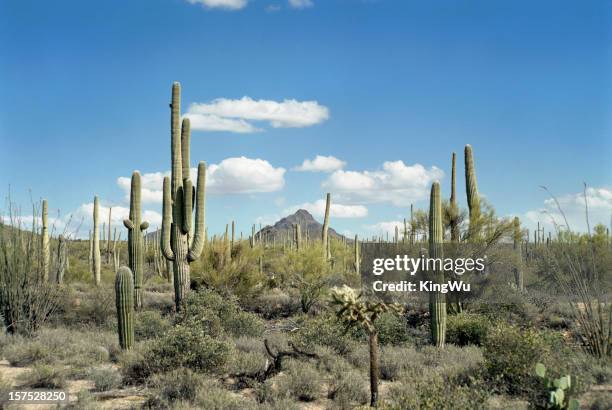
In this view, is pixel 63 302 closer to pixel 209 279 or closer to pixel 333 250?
pixel 209 279

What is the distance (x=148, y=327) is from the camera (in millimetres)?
14508

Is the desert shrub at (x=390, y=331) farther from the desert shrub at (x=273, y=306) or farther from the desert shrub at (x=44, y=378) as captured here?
the desert shrub at (x=44, y=378)

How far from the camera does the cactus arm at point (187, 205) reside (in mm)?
17172

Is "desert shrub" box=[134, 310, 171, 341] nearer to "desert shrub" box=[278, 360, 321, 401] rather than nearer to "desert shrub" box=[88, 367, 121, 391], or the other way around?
"desert shrub" box=[88, 367, 121, 391]

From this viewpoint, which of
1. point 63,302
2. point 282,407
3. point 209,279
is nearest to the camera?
point 282,407

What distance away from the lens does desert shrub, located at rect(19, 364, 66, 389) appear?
9.75 meters

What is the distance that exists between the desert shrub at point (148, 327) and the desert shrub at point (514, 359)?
778 centimetres

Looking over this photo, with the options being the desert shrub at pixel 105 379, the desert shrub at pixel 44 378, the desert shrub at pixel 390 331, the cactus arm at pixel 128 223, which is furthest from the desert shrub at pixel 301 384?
the cactus arm at pixel 128 223

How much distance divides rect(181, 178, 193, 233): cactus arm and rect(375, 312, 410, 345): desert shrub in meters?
6.24

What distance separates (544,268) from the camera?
79.5 feet

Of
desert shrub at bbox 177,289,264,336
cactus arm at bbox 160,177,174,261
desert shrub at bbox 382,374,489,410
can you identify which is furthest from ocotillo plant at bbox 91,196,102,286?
desert shrub at bbox 382,374,489,410

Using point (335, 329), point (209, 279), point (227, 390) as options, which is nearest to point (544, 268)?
point (209, 279)

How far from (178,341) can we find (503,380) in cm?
511

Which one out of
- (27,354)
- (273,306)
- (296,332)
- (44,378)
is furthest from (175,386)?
(273,306)
